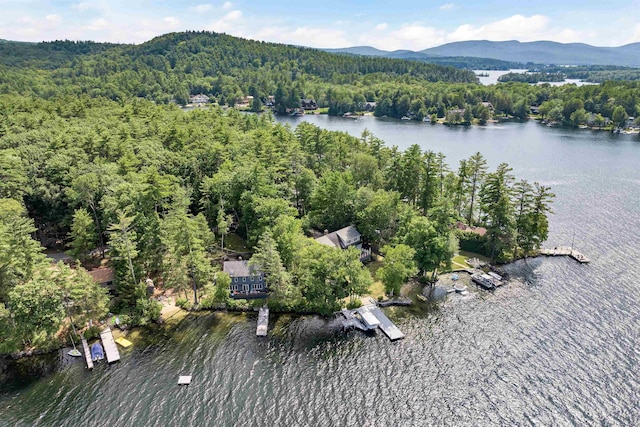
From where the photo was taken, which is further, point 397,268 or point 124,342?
point 397,268

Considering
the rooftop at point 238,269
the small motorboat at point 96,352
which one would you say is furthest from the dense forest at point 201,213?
the small motorboat at point 96,352

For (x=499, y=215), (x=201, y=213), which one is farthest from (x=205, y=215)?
(x=499, y=215)

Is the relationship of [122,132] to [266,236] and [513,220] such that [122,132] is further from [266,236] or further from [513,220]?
[513,220]

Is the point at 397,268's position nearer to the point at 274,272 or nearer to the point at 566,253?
the point at 274,272

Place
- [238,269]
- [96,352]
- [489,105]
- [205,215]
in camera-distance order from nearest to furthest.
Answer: [96,352] < [238,269] < [205,215] < [489,105]

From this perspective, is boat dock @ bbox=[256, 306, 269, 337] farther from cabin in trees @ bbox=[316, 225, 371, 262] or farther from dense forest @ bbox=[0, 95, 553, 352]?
cabin in trees @ bbox=[316, 225, 371, 262]

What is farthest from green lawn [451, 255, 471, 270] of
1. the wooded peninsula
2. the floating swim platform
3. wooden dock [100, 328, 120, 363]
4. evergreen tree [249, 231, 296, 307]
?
wooden dock [100, 328, 120, 363]

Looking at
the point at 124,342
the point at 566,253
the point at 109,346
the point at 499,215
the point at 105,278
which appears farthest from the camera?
the point at 566,253
